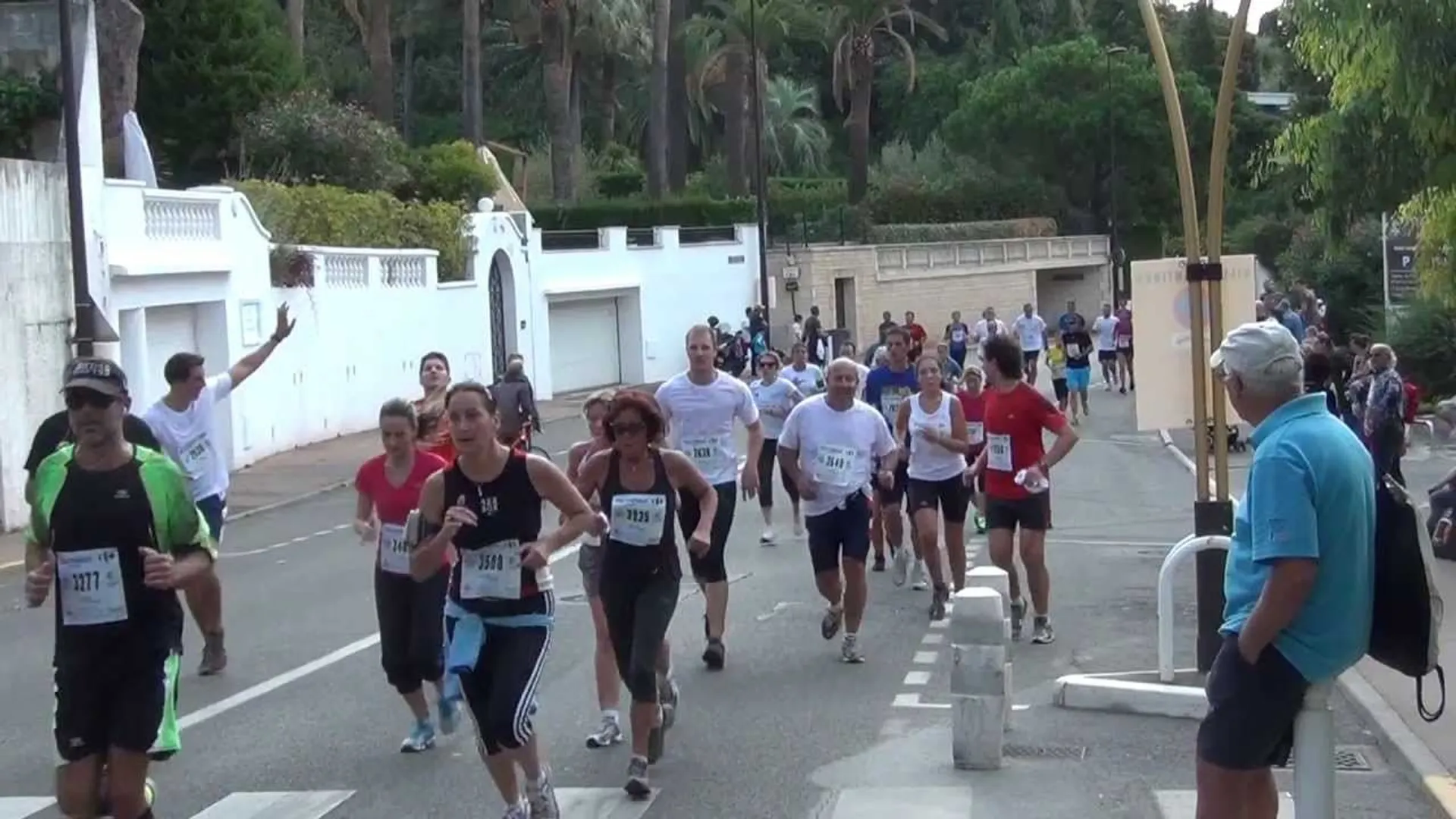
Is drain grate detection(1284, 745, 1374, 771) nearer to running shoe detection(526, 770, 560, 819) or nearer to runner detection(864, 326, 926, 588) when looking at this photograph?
running shoe detection(526, 770, 560, 819)

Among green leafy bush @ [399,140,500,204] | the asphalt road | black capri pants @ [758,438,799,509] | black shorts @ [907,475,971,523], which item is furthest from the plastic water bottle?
green leafy bush @ [399,140,500,204]

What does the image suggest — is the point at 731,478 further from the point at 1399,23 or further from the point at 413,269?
the point at 413,269

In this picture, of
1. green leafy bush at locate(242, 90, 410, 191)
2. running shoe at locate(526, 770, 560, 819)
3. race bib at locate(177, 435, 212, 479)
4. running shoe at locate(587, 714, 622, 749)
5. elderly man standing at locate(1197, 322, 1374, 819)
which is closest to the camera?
elderly man standing at locate(1197, 322, 1374, 819)

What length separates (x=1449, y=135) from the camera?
46.3 ft

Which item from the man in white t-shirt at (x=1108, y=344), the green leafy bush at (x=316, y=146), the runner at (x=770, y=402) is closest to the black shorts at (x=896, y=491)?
the runner at (x=770, y=402)

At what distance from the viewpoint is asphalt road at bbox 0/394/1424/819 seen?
847 cm

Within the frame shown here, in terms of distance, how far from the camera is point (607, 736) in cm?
949

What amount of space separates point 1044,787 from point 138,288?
18.7 m

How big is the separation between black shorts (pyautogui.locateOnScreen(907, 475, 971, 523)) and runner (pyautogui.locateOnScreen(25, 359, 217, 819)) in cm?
744

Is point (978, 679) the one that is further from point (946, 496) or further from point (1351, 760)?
point (946, 496)

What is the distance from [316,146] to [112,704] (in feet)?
114

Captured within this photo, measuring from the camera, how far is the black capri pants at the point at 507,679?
285 inches

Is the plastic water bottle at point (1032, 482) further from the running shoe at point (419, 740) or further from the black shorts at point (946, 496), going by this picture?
the running shoe at point (419, 740)

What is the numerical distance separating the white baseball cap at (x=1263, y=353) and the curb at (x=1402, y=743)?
7.99 ft
